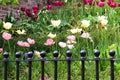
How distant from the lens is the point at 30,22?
8.75m

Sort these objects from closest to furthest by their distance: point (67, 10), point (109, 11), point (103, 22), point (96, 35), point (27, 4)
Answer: point (103, 22), point (96, 35), point (109, 11), point (67, 10), point (27, 4)

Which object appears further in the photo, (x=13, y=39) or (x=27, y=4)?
(x=27, y=4)

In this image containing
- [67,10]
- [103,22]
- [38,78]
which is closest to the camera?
[38,78]

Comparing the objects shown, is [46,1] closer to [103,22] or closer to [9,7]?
[9,7]

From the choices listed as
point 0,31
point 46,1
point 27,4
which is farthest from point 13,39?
point 46,1

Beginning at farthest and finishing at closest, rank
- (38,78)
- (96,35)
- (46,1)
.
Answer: (46,1), (96,35), (38,78)

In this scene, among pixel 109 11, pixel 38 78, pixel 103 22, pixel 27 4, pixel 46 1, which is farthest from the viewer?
pixel 46 1

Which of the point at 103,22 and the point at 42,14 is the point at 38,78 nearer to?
the point at 103,22

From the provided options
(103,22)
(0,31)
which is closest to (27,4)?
(0,31)

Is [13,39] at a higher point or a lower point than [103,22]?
lower

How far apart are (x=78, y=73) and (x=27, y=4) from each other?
5.45 m

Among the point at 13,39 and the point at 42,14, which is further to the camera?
the point at 42,14

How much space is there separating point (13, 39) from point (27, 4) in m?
3.37

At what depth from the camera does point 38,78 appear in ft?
15.9
